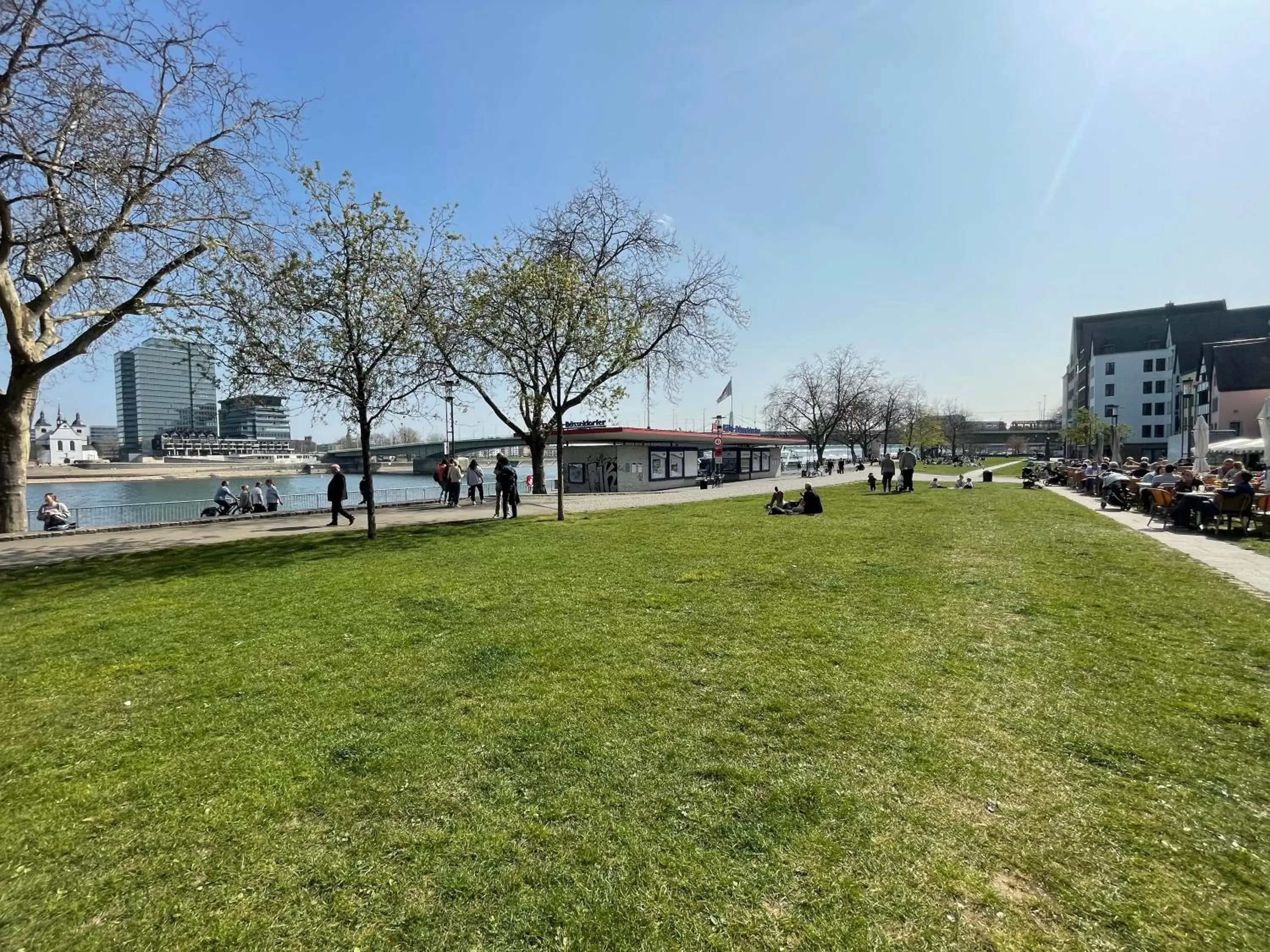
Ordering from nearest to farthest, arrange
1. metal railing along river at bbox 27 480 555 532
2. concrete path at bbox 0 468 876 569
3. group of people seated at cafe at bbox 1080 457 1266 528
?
concrete path at bbox 0 468 876 569
group of people seated at cafe at bbox 1080 457 1266 528
metal railing along river at bbox 27 480 555 532

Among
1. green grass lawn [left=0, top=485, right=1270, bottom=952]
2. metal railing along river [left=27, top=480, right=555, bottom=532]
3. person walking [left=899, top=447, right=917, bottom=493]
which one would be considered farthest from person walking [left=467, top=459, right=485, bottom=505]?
person walking [left=899, top=447, right=917, bottom=493]

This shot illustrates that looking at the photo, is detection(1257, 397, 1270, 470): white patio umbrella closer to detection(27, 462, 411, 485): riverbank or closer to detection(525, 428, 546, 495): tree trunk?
detection(525, 428, 546, 495): tree trunk

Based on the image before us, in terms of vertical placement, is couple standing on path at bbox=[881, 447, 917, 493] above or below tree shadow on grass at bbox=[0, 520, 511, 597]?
above

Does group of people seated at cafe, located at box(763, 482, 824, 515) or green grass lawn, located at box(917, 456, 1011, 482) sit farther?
green grass lawn, located at box(917, 456, 1011, 482)

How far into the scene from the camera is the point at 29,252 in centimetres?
1392

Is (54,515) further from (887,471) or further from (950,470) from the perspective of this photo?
(950,470)

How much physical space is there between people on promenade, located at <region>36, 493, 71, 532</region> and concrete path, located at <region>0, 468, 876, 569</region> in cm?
200

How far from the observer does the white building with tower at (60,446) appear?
98438mm

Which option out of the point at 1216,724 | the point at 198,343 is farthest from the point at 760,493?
the point at 1216,724

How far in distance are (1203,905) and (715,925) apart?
1915 millimetres

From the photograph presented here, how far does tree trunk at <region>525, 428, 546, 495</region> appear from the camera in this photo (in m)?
27.5

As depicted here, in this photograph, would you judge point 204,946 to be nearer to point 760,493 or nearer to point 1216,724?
point 1216,724

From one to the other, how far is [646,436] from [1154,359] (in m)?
85.4

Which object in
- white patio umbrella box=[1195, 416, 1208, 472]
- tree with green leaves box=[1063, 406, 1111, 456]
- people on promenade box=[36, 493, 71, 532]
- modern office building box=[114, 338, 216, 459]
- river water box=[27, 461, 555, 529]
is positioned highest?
modern office building box=[114, 338, 216, 459]
